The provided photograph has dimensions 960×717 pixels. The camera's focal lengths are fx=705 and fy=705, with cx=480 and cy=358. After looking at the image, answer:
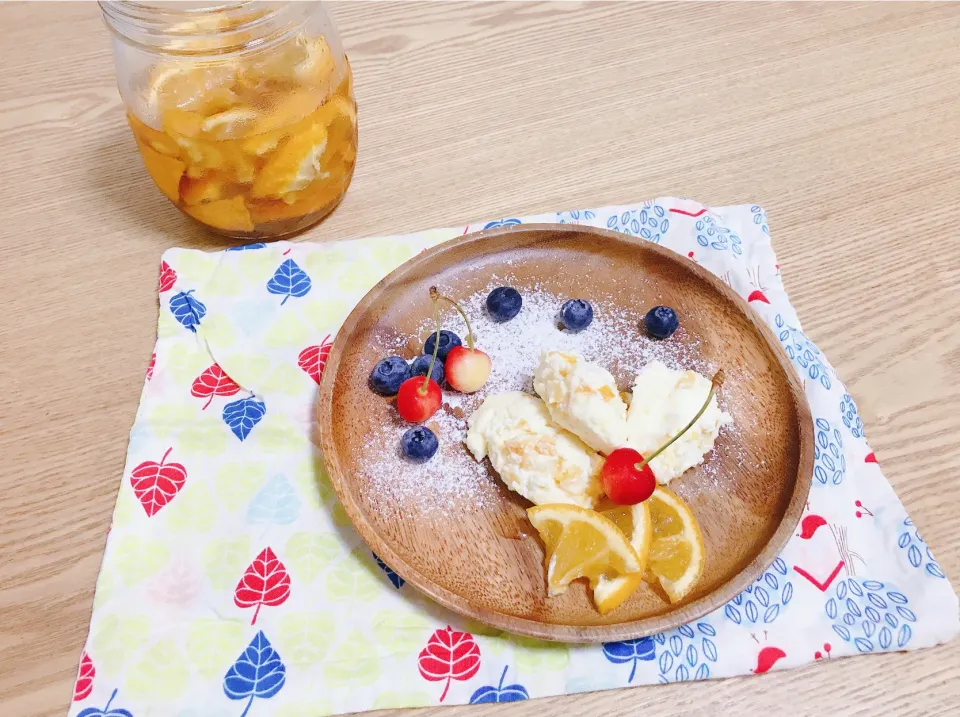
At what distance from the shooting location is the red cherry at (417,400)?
0.86m

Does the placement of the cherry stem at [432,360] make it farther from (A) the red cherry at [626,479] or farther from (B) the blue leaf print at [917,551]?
(B) the blue leaf print at [917,551]

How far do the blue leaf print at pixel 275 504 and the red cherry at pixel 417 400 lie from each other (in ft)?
0.56

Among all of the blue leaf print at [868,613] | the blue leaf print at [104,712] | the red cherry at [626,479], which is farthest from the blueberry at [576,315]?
the blue leaf print at [104,712]

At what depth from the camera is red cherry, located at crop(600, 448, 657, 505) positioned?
753 mm

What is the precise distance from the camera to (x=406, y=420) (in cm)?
89

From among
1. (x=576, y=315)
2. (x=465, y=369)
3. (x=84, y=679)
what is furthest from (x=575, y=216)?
(x=84, y=679)

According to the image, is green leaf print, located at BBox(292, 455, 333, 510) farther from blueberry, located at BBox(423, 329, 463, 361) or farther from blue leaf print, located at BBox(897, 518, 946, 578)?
blue leaf print, located at BBox(897, 518, 946, 578)

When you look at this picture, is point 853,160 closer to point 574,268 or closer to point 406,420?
point 574,268

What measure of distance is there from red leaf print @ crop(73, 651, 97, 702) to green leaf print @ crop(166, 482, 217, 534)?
0.16 metres

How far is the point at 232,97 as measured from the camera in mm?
958

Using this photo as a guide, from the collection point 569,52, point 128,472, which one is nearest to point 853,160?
point 569,52

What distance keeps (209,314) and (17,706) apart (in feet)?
1.75

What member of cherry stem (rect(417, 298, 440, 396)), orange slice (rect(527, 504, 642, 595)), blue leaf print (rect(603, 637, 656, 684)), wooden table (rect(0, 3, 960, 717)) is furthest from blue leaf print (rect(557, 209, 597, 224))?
blue leaf print (rect(603, 637, 656, 684))

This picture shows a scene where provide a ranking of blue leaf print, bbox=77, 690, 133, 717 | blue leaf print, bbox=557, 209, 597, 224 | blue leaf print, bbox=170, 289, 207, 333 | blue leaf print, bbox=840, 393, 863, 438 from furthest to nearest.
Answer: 1. blue leaf print, bbox=557, 209, 597, 224
2. blue leaf print, bbox=170, 289, 207, 333
3. blue leaf print, bbox=840, 393, 863, 438
4. blue leaf print, bbox=77, 690, 133, 717
